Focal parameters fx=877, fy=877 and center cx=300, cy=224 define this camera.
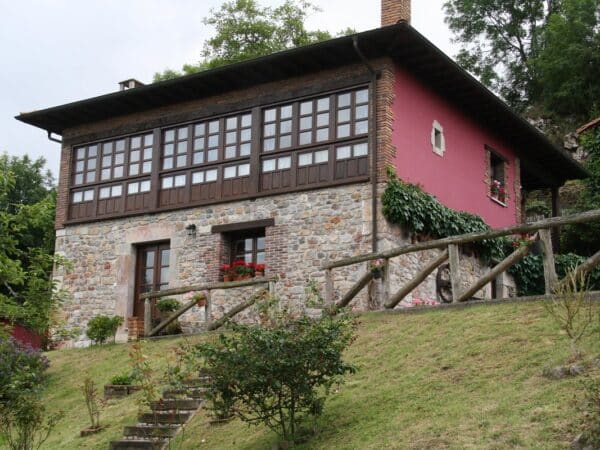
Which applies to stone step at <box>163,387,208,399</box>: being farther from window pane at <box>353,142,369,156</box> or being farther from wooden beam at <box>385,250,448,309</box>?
window pane at <box>353,142,369,156</box>

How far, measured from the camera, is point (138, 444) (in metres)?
10.7

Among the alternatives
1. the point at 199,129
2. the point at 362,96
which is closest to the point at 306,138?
the point at 362,96

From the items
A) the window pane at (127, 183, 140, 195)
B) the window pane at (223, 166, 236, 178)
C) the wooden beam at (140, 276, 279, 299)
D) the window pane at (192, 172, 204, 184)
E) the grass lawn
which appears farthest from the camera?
the window pane at (127, 183, 140, 195)

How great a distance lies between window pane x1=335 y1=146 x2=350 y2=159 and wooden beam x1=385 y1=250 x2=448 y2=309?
14.8ft

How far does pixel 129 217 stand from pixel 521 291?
354 inches

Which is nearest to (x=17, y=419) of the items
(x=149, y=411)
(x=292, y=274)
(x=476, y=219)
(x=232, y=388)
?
(x=149, y=411)

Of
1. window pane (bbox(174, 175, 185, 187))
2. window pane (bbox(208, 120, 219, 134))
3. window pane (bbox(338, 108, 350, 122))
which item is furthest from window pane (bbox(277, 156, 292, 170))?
window pane (bbox(174, 175, 185, 187))

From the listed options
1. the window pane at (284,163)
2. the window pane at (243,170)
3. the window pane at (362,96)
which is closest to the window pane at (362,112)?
the window pane at (362,96)


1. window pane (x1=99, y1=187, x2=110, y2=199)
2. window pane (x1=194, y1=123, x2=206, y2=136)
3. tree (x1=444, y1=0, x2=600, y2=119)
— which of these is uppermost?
tree (x1=444, y1=0, x2=600, y2=119)

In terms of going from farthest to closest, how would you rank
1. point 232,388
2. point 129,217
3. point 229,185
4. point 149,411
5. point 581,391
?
point 129,217 → point 229,185 → point 149,411 → point 232,388 → point 581,391

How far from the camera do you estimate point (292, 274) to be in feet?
55.6

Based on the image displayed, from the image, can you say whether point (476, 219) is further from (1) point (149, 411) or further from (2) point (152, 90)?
(1) point (149, 411)

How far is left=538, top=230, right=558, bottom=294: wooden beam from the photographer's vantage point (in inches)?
418

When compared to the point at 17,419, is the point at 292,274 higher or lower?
higher
